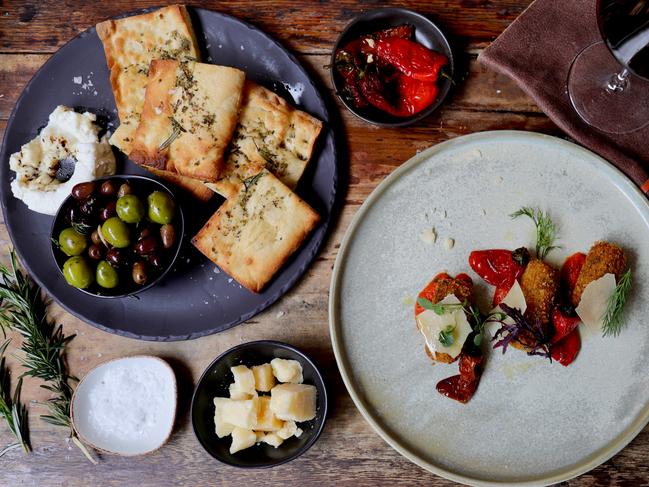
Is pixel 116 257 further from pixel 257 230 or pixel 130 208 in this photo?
pixel 257 230

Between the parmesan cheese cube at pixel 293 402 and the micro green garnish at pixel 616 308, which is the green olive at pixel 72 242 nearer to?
the parmesan cheese cube at pixel 293 402

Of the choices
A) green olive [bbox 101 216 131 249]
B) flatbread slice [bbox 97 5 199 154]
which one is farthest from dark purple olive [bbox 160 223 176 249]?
flatbread slice [bbox 97 5 199 154]

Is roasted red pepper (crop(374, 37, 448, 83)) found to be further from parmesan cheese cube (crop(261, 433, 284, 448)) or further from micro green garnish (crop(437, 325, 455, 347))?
parmesan cheese cube (crop(261, 433, 284, 448))

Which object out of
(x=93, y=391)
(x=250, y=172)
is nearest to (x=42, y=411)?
(x=93, y=391)

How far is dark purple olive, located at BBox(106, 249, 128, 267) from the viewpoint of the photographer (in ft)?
6.68

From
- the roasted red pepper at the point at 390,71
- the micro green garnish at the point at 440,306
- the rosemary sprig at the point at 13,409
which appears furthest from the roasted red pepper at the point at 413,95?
the rosemary sprig at the point at 13,409

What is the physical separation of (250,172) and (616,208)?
1.20 metres

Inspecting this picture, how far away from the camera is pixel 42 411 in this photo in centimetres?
230

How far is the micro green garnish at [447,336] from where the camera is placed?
1945mm

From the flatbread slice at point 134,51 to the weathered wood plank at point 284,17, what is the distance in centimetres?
15

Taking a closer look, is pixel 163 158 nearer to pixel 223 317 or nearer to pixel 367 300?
pixel 223 317

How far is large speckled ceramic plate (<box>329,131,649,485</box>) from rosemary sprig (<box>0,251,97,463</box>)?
1.02m

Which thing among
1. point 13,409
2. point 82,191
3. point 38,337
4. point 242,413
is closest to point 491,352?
point 242,413

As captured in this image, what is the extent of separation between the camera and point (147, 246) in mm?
2016
